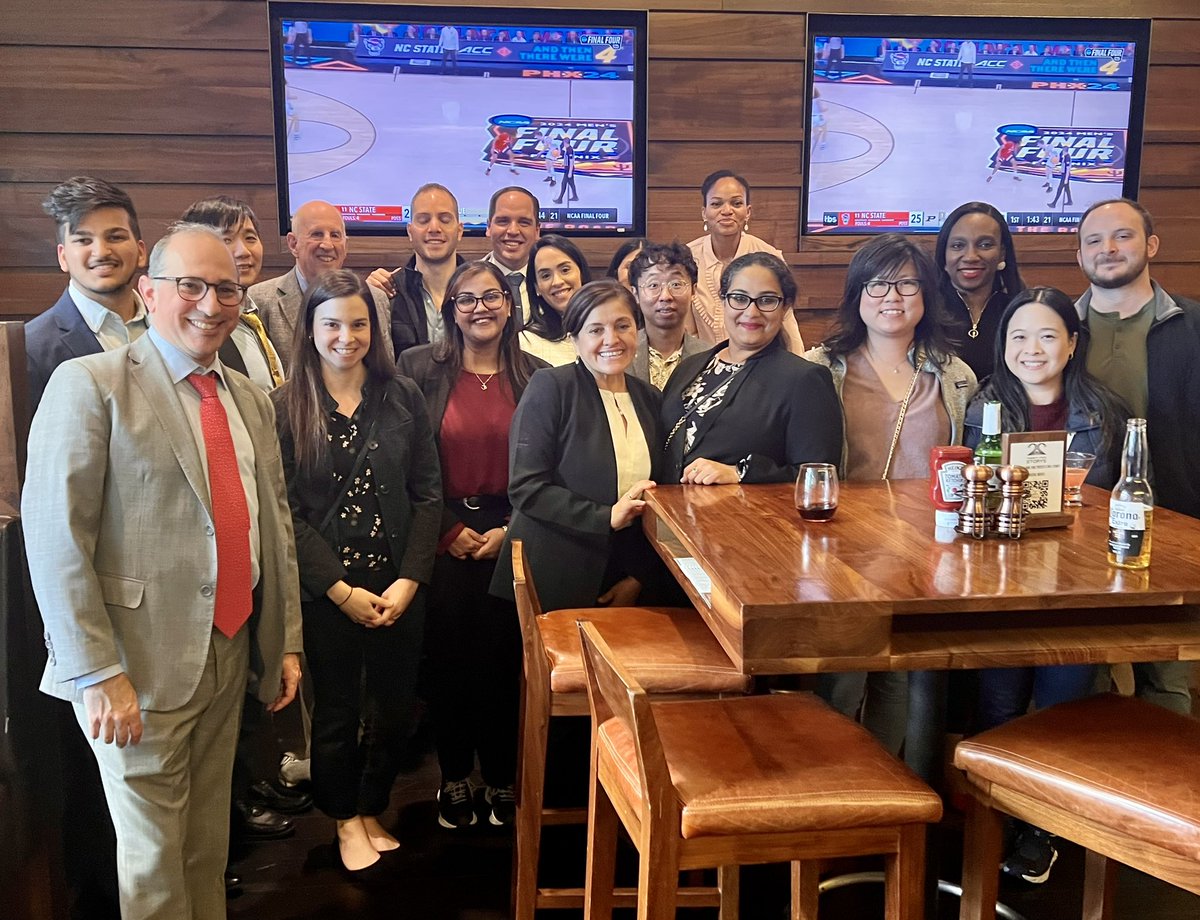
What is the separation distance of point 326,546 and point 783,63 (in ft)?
10.8

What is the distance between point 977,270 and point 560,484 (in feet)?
5.33

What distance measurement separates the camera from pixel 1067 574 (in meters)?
1.87

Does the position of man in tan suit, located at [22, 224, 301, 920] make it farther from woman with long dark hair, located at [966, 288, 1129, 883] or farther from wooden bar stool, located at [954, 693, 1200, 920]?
woman with long dark hair, located at [966, 288, 1129, 883]

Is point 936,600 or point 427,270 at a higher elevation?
point 427,270

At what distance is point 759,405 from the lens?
9.02 feet

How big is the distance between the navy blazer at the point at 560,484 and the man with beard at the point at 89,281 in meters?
1.05

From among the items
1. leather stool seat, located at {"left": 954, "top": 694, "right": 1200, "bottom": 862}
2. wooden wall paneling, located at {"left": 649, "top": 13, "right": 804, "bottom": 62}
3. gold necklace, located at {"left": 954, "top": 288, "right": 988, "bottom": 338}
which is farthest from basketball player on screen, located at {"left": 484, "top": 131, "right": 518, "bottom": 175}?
leather stool seat, located at {"left": 954, "top": 694, "right": 1200, "bottom": 862}

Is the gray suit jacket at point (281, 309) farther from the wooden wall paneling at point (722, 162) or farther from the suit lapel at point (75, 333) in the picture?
the wooden wall paneling at point (722, 162)

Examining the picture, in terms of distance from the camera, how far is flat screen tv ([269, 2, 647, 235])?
459 centimetres

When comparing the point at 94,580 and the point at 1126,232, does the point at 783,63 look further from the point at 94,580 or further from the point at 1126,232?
the point at 94,580

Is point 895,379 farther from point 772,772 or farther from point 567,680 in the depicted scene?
point 772,772

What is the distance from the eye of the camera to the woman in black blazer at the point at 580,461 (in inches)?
108

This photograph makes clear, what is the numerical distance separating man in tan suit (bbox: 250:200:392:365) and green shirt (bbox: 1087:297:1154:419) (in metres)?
2.17

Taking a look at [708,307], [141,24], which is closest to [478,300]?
[708,307]
